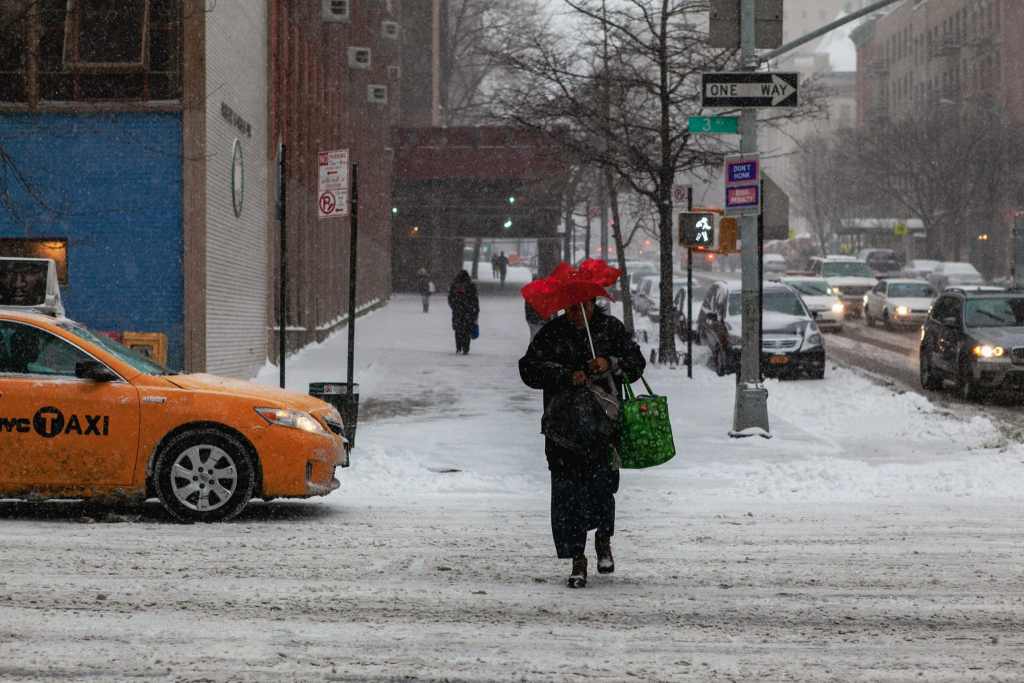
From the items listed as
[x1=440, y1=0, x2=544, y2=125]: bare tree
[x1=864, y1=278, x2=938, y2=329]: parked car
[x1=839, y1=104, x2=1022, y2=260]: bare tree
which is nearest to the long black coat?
[x1=864, y1=278, x2=938, y2=329]: parked car

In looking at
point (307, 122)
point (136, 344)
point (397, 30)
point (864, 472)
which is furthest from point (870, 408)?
point (397, 30)

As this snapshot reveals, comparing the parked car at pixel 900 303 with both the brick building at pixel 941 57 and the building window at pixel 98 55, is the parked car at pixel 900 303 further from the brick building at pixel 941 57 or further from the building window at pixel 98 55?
the building window at pixel 98 55

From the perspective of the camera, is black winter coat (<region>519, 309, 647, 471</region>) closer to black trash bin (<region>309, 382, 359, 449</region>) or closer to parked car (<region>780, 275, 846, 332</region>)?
black trash bin (<region>309, 382, 359, 449</region>)

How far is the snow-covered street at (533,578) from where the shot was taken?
640 centimetres

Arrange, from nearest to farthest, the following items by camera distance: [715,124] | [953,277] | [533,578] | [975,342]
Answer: [533,578], [715,124], [975,342], [953,277]

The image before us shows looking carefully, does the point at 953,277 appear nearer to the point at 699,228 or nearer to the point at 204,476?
the point at 699,228

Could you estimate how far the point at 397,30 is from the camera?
5106cm

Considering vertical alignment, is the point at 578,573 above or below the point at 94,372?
below

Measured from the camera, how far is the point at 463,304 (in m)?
31.5

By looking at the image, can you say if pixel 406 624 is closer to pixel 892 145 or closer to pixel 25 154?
pixel 25 154

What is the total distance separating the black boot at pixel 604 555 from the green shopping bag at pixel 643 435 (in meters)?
0.48

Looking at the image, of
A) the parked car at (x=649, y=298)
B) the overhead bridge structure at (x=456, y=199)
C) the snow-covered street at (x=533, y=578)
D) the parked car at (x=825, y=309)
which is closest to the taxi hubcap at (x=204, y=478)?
the snow-covered street at (x=533, y=578)

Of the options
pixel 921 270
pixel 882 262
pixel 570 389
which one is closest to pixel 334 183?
pixel 570 389

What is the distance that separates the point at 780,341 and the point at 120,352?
18206mm
